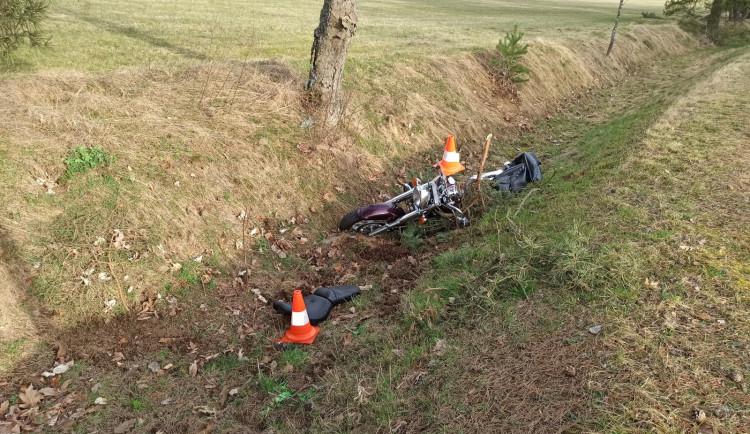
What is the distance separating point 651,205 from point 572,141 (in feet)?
20.7

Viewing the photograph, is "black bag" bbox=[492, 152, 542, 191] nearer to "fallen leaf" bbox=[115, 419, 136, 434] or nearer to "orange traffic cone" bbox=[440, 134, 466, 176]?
"orange traffic cone" bbox=[440, 134, 466, 176]

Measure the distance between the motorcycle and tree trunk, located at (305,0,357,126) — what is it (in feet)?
9.02

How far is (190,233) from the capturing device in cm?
656

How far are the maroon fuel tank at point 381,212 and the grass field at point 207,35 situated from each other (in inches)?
224

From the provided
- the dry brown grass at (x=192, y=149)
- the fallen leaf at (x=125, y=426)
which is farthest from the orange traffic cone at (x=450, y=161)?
the fallen leaf at (x=125, y=426)

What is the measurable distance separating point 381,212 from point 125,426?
4.40 m

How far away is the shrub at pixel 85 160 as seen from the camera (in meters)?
6.39

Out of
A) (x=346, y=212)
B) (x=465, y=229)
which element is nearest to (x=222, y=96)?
(x=346, y=212)

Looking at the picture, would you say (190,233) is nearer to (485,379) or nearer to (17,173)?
(17,173)

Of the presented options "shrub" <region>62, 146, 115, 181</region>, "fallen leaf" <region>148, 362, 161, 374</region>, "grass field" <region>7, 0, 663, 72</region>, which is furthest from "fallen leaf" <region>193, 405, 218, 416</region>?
"grass field" <region>7, 0, 663, 72</region>

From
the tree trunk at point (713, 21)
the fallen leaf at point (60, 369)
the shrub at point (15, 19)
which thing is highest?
the tree trunk at point (713, 21)

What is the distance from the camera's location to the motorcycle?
276 inches

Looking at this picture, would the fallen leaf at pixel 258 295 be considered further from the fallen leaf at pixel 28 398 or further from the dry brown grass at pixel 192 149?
the fallen leaf at pixel 28 398

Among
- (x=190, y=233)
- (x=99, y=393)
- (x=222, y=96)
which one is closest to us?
(x=99, y=393)
